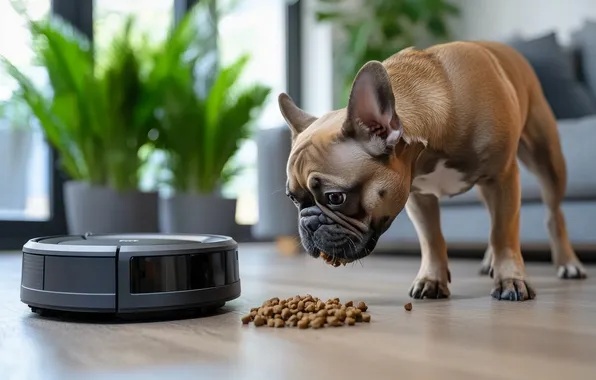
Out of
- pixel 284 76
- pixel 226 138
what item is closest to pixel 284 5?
pixel 284 76

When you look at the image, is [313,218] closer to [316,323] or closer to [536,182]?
[316,323]

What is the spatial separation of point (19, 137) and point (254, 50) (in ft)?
7.06

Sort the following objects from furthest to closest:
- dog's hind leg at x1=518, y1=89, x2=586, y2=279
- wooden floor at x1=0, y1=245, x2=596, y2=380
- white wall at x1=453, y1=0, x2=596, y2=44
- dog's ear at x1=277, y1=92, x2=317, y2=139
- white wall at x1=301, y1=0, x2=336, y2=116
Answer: white wall at x1=301, y1=0, x2=336, y2=116, white wall at x1=453, y1=0, x2=596, y2=44, dog's hind leg at x1=518, y1=89, x2=586, y2=279, dog's ear at x1=277, y1=92, x2=317, y2=139, wooden floor at x1=0, y1=245, x2=596, y2=380

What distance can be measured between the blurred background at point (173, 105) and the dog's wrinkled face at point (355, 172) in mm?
1749

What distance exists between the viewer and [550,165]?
228 centimetres

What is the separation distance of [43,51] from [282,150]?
1.59 meters

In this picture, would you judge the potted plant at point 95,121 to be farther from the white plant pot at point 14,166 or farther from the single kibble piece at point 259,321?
the single kibble piece at point 259,321

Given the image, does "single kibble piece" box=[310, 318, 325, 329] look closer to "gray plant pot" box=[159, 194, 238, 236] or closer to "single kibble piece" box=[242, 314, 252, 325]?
"single kibble piece" box=[242, 314, 252, 325]

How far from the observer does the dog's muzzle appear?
144 cm

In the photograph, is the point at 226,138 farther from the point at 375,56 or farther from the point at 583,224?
the point at 583,224

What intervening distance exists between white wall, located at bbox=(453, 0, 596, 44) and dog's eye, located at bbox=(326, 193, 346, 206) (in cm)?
339

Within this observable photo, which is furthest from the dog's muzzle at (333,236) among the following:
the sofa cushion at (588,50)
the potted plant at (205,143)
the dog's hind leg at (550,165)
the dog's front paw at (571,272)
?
the sofa cushion at (588,50)

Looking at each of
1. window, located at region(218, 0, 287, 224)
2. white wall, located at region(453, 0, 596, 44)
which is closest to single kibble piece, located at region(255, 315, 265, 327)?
white wall, located at region(453, 0, 596, 44)

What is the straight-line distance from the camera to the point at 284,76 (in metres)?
5.84
